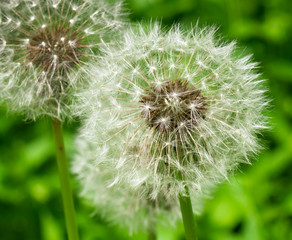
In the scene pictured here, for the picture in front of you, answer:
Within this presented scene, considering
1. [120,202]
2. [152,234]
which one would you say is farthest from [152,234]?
[120,202]

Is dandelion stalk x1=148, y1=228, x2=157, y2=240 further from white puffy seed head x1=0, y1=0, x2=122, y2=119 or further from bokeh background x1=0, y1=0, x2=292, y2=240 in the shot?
white puffy seed head x1=0, y1=0, x2=122, y2=119

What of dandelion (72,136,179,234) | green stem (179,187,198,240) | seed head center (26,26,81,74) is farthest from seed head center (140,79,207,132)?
dandelion (72,136,179,234)

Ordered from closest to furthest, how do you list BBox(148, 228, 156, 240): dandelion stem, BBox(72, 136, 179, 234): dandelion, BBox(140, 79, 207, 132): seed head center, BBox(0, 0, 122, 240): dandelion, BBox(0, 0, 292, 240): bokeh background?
BBox(140, 79, 207, 132): seed head center, BBox(0, 0, 122, 240): dandelion, BBox(148, 228, 156, 240): dandelion stem, BBox(72, 136, 179, 234): dandelion, BBox(0, 0, 292, 240): bokeh background

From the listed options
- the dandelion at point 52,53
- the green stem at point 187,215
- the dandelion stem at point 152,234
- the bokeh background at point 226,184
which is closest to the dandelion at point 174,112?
the green stem at point 187,215

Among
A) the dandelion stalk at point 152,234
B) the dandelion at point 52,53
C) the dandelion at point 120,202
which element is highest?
the dandelion at point 52,53

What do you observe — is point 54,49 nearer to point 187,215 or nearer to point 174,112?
point 174,112

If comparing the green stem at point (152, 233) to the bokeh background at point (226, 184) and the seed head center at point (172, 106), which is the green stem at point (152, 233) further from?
the seed head center at point (172, 106)

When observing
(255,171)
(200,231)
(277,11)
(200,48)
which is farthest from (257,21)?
(200,48)
